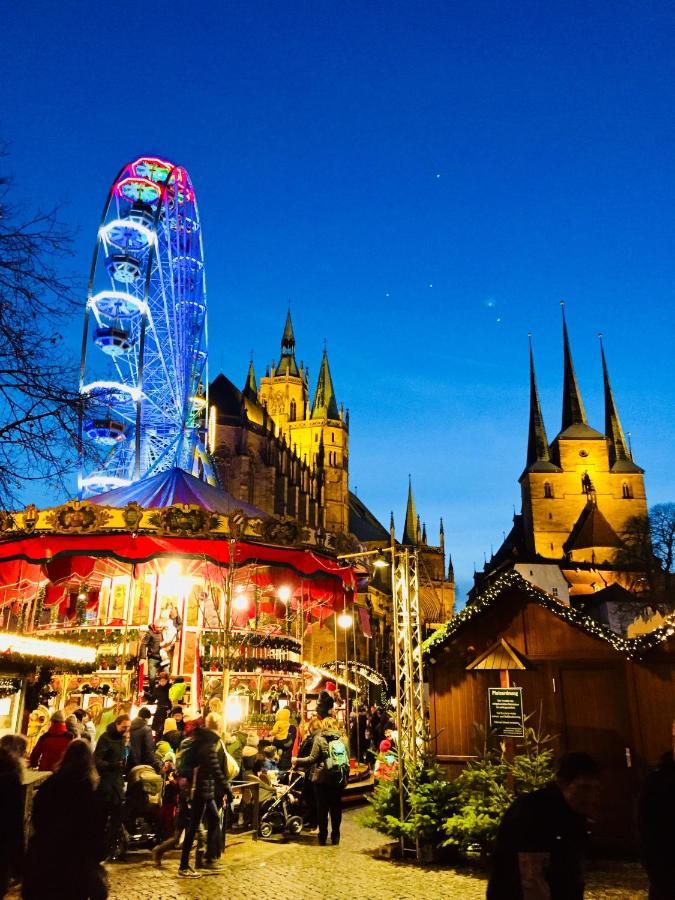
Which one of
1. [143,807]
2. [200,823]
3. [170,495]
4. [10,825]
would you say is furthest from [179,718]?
[10,825]

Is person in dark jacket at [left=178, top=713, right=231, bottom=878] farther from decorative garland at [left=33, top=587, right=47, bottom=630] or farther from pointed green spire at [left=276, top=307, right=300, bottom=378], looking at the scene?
pointed green spire at [left=276, top=307, right=300, bottom=378]

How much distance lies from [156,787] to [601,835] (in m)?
6.03

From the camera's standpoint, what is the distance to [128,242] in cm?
3381

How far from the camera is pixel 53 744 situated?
8.60 meters

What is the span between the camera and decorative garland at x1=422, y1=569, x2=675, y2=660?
32.6ft

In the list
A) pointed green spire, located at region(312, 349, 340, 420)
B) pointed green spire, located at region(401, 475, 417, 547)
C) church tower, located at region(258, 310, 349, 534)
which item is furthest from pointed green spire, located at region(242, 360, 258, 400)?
pointed green spire, located at region(401, 475, 417, 547)

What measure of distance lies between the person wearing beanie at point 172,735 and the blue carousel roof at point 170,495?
245 inches

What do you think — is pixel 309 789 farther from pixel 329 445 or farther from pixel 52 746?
pixel 329 445

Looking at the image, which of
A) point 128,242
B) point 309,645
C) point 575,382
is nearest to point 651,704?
point 128,242

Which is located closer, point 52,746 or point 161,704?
point 52,746

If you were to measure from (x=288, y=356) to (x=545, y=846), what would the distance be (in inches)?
3368

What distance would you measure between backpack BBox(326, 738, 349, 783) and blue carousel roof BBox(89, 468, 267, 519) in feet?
→ 25.8

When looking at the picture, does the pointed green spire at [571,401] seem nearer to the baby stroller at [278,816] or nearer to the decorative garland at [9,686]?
the baby stroller at [278,816]

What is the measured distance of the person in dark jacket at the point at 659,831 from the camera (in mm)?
3393
